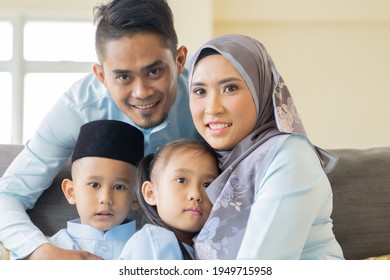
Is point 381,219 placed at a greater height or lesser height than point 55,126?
lesser

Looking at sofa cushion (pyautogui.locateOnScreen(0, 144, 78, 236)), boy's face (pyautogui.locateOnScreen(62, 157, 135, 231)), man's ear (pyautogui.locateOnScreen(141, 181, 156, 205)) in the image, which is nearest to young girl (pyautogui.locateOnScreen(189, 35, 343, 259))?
man's ear (pyautogui.locateOnScreen(141, 181, 156, 205))

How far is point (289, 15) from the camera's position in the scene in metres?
5.31

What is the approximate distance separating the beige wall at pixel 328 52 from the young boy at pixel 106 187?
11.5 ft

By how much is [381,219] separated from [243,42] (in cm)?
86

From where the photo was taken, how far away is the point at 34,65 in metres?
5.46

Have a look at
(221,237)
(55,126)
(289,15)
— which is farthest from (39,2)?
(221,237)

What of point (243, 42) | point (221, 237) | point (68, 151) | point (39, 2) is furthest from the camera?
point (39, 2)

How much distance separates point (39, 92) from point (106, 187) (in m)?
3.79

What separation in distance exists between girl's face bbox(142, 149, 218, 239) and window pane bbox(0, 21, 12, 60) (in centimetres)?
398

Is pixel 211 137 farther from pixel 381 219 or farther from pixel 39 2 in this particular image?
pixel 39 2

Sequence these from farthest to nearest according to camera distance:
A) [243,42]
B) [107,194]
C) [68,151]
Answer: [68,151]
[107,194]
[243,42]

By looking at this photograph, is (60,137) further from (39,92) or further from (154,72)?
(39,92)

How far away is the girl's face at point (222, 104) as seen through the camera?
65.1 inches

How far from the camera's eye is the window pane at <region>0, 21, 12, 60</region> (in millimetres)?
5410
